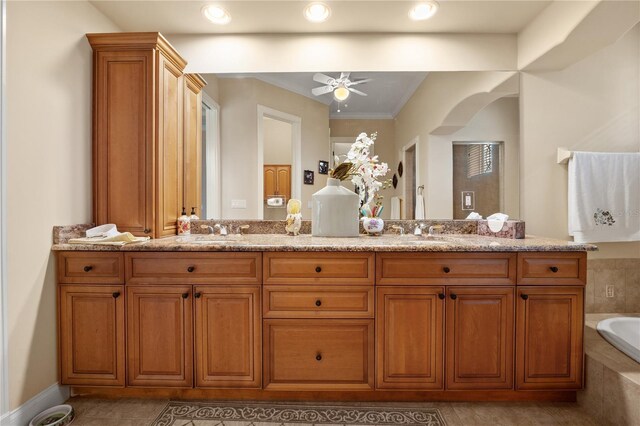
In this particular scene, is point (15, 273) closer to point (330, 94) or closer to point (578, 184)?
point (330, 94)

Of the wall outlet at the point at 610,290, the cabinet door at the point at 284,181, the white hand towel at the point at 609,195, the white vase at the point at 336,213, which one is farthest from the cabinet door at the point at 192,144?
the wall outlet at the point at 610,290

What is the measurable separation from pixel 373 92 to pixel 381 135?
32 centimetres

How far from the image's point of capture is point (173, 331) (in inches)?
69.2

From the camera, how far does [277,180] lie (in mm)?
2438

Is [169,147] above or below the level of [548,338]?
above

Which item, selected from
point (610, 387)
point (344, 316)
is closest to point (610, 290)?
point (610, 387)

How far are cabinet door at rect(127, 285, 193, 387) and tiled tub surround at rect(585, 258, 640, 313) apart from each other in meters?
2.75

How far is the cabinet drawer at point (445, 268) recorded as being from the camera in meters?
1.73

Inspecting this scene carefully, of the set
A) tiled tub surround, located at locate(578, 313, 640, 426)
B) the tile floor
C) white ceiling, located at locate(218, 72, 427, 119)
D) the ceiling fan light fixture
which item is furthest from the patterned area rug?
the ceiling fan light fixture

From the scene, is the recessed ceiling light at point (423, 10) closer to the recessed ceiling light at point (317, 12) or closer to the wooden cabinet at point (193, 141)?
the recessed ceiling light at point (317, 12)

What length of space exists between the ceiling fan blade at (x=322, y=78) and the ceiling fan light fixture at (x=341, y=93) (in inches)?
2.9

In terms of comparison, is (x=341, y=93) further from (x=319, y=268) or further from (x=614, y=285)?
(x=614, y=285)

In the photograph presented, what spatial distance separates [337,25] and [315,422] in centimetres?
249

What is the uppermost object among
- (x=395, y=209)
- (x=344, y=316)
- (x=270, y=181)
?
(x=270, y=181)
